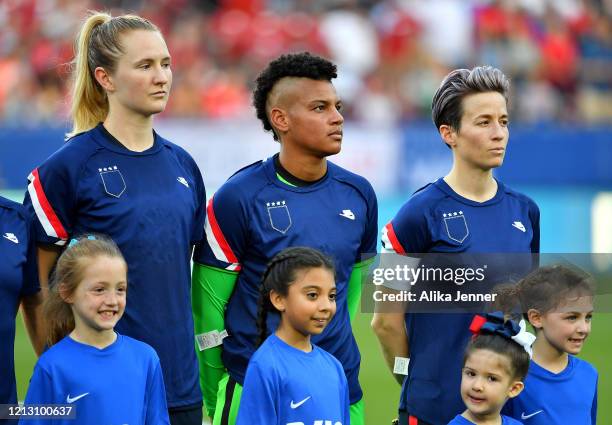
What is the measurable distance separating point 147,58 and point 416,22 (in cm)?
1428

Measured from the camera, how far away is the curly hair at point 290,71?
520cm

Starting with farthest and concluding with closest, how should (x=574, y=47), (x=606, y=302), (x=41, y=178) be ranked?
(x=574, y=47)
(x=606, y=302)
(x=41, y=178)

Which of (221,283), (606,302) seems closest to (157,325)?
(221,283)

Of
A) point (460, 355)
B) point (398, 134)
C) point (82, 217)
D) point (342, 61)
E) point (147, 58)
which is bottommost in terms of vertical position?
point (460, 355)

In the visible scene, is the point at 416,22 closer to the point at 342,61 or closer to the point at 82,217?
the point at 342,61

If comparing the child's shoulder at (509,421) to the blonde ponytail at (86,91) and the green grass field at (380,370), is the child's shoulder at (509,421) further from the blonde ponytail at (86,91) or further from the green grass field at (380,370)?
the green grass field at (380,370)

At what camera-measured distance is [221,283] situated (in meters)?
5.04

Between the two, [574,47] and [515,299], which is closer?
[515,299]

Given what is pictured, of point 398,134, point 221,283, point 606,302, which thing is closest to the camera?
point 221,283

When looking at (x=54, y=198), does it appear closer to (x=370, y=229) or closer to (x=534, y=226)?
(x=370, y=229)

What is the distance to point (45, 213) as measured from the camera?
468 cm

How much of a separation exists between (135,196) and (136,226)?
0.42 ft

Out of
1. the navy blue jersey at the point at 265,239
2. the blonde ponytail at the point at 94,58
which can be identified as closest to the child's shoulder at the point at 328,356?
the navy blue jersey at the point at 265,239

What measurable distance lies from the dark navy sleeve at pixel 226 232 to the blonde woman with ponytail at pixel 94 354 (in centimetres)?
59
